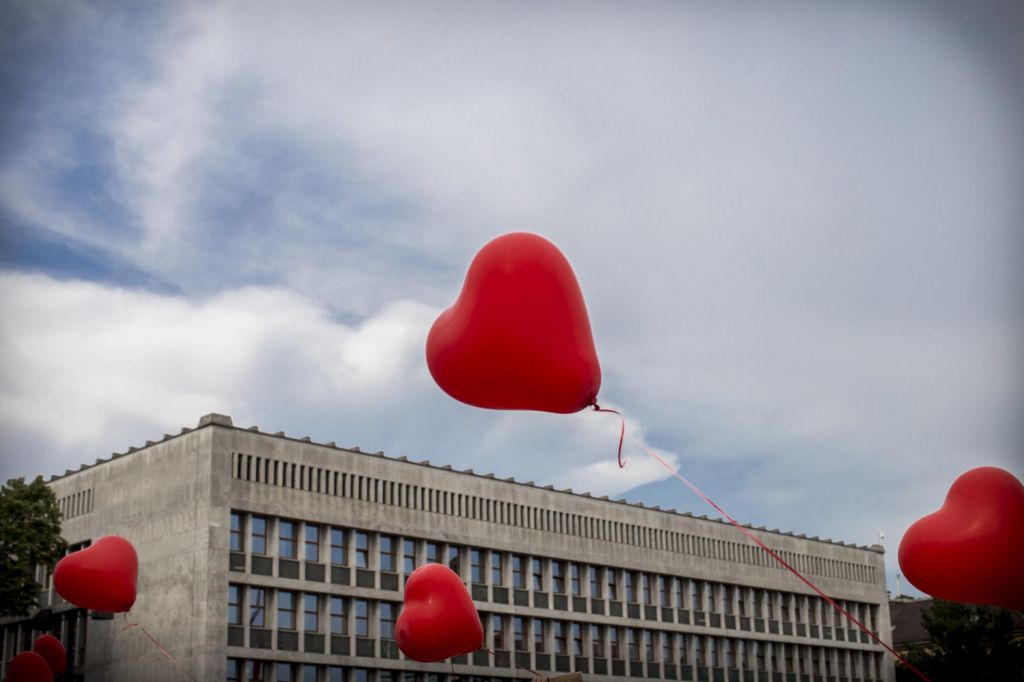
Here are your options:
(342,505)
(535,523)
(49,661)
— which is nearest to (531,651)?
(535,523)

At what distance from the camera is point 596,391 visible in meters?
13.2

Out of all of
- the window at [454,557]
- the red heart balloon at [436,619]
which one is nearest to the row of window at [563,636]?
the window at [454,557]

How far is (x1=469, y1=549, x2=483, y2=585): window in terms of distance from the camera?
53000 mm


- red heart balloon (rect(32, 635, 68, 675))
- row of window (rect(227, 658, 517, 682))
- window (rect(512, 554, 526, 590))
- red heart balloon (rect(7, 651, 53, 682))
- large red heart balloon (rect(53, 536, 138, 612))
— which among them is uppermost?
window (rect(512, 554, 526, 590))

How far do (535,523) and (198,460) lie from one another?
50.8 feet

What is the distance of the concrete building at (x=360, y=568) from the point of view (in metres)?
45.7

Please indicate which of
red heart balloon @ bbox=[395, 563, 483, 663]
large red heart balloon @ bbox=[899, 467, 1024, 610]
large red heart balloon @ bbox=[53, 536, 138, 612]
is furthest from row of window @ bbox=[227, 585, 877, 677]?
large red heart balloon @ bbox=[899, 467, 1024, 610]

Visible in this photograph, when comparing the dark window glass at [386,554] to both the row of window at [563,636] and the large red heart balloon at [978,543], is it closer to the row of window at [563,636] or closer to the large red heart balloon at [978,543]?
the row of window at [563,636]

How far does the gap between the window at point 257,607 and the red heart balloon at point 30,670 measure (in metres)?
20.5

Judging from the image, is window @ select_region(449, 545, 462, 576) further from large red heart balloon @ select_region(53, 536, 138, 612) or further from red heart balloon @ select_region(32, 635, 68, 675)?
large red heart balloon @ select_region(53, 536, 138, 612)

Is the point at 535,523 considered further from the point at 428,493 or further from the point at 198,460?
the point at 198,460

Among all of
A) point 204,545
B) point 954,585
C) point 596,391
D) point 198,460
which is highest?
point 198,460

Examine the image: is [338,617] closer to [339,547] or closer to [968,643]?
[339,547]

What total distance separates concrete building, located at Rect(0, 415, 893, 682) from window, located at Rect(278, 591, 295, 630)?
0.07m
